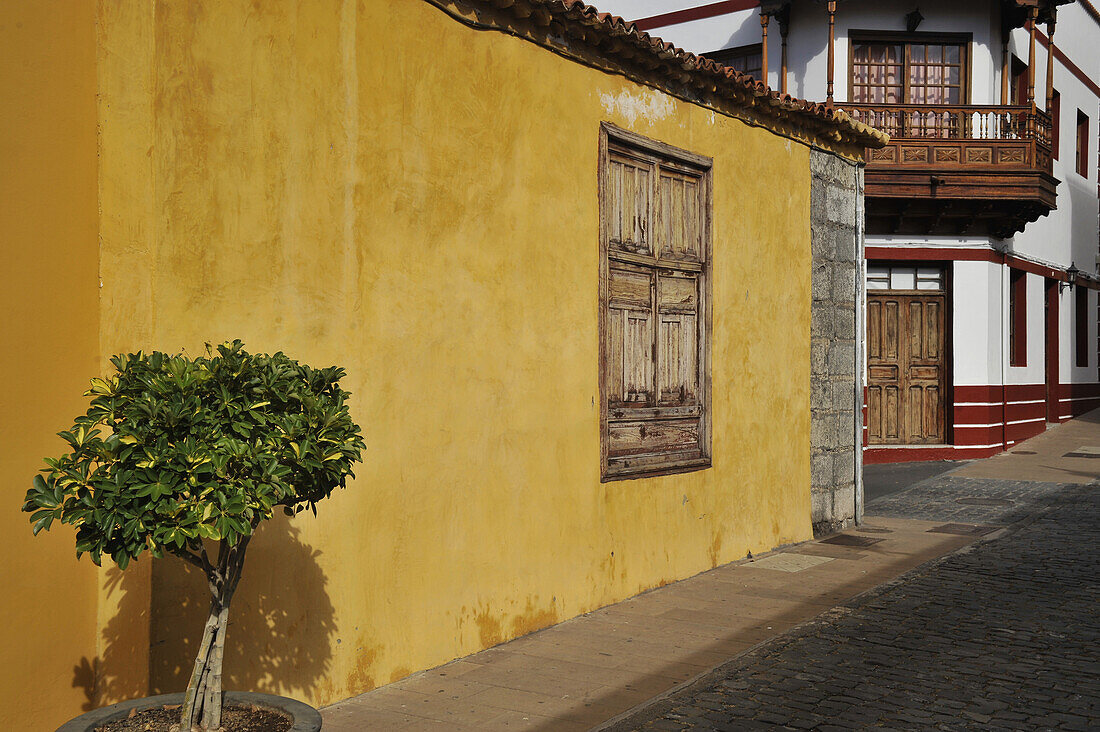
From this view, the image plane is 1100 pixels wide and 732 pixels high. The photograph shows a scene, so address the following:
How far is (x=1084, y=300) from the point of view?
22.3m

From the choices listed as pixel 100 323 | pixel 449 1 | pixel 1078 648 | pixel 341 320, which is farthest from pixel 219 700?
pixel 1078 648

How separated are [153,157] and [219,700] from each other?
226 centimetres

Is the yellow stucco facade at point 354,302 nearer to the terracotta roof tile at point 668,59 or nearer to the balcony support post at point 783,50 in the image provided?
the terracotta roof tile at point 668,59

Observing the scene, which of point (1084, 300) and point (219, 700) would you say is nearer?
point (219, 700)

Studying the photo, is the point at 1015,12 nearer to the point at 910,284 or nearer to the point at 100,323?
the point at 910,284

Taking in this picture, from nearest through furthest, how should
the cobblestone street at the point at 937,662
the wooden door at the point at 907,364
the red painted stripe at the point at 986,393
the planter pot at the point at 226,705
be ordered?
the planter pot at the point at 226,705, the cobblestone street at the point at 937,662, the red painted stripe at the point at 986,393, the wooden door at the point at 907,364

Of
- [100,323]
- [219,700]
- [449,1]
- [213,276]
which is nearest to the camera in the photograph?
[219,700]

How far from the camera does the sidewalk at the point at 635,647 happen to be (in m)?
5.17

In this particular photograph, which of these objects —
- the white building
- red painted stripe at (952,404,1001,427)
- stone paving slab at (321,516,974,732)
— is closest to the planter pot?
stone paving slab at (321,516,974,732)

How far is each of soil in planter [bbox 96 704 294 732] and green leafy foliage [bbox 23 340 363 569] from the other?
0.64 meters

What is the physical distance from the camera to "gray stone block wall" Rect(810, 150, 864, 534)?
34.0 ft

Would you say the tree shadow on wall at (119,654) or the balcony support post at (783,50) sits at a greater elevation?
the balcony support post at (783,50)

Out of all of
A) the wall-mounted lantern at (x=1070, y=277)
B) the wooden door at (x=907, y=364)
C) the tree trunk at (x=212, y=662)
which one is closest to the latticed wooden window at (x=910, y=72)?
the wooden door at (x=907, y=364)

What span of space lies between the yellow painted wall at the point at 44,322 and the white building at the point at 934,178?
13641 millimetres
